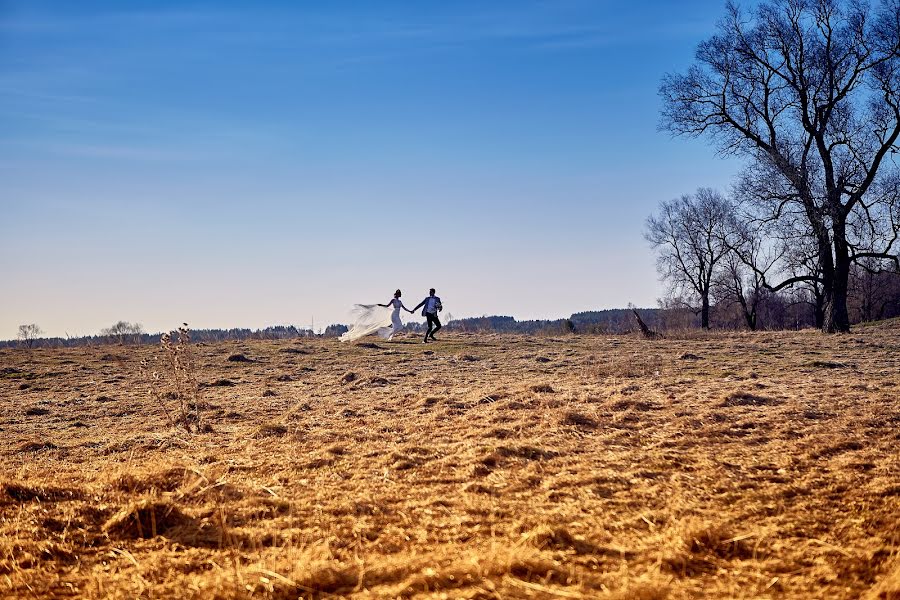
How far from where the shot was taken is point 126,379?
1564 centimetres

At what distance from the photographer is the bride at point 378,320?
24.2 meters

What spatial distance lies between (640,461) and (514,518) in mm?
1832

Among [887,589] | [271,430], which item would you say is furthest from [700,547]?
[271,430]

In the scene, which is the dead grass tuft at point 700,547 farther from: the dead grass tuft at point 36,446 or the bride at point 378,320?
the bride at point 378,320

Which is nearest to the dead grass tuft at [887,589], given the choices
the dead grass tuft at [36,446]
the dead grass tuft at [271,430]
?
the dead grass tuft at [271,430]

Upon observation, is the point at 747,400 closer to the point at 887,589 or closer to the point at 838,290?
the point at 887,589

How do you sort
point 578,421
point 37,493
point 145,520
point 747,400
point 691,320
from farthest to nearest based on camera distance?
point 691,320 → point 747,400 → point 578,421 → point 37,493 → point 145,520

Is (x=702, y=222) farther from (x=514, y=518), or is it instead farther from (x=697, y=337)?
(x=514, y=518)

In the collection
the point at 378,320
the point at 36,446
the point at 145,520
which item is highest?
the point at 378,320

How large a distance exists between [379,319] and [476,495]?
64.9ft

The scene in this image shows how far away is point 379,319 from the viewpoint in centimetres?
2450

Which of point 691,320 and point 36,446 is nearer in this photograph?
point 36,446

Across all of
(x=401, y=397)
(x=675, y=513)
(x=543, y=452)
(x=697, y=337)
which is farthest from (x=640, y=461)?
(x=697, y=337)

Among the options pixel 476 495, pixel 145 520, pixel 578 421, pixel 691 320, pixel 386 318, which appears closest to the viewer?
pixel 145 520
